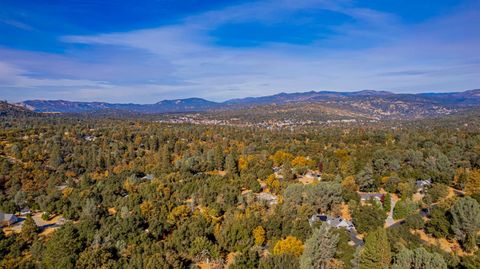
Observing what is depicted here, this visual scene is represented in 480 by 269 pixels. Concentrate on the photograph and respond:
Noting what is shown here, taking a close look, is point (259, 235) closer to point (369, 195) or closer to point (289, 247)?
point (289, 247)

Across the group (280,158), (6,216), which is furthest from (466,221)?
(6,216)

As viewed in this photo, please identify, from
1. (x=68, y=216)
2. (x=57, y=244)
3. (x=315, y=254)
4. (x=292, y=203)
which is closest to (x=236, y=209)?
(x=292, y=203)

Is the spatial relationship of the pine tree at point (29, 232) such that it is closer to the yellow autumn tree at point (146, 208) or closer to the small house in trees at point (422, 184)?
the yellow autumn tree at point (146, 208)

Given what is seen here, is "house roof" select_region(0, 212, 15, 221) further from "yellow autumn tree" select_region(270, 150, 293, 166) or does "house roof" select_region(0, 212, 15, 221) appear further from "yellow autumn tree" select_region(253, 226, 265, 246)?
"yellow autumn tree" select_region(270, 150, 293, 166)

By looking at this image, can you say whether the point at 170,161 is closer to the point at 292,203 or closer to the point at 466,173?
the point at 292,203

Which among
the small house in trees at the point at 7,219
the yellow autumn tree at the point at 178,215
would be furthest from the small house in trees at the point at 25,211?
the yellow autumn tree at the point at 178,215

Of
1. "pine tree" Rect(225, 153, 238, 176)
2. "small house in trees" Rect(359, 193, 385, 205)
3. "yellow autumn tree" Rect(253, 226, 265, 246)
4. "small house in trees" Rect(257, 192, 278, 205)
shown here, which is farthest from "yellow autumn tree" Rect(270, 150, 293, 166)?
"yellow autumn tree" Rect(253, 226, 265, 246)
